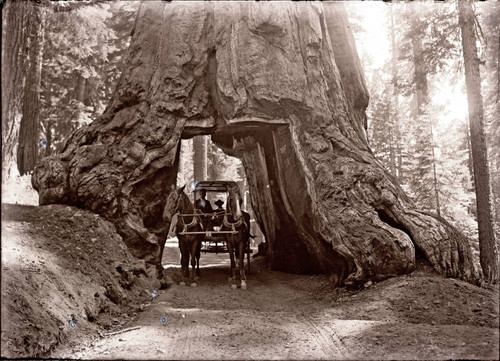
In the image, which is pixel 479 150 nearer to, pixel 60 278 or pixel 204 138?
pixel 60 278

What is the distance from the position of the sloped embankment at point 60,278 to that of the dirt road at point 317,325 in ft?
1.26

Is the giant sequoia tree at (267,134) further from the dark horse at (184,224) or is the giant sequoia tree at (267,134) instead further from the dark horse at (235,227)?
the dark horse at (235,227)

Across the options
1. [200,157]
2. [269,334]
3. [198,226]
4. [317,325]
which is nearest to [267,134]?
[198,226]

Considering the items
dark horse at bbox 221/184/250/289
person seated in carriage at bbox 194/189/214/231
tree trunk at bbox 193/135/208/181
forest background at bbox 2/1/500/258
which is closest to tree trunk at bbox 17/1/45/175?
forest background at bbox 2/1/500/258

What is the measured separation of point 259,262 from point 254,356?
9.77 meters

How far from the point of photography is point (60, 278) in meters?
6.47

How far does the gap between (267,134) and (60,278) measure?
6847mm


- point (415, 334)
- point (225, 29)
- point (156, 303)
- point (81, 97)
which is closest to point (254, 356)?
point (415, 334)

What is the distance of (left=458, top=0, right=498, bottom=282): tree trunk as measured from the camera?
10539 mm

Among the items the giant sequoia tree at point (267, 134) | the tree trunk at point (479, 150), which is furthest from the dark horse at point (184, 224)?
the tree trunk at point (479, 150)

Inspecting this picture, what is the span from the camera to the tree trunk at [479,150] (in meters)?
10.5

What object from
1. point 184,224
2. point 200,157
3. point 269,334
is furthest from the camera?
point 200,157

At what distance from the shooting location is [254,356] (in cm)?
507

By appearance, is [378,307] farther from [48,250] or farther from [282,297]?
[48,250]
